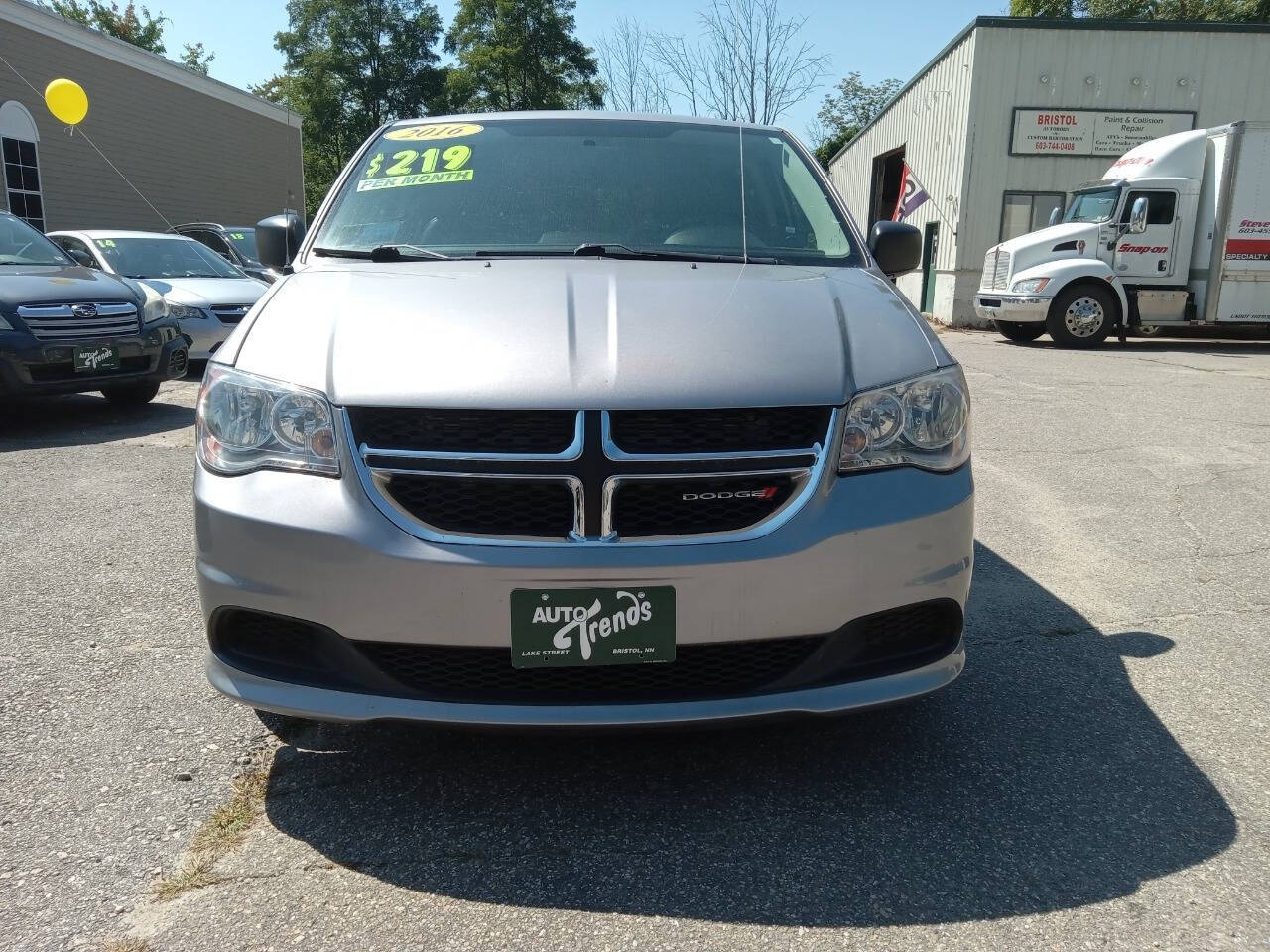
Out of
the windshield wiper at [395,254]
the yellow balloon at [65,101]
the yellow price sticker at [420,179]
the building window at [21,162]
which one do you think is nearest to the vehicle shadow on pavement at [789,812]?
the windshield wiper at [395,254]

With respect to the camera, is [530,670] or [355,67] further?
[355,67]

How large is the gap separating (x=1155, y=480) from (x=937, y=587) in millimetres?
4242

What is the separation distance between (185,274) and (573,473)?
32.7 ft

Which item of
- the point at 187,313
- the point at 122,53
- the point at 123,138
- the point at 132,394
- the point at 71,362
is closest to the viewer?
the point at 71,362

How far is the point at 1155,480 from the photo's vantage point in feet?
19.0

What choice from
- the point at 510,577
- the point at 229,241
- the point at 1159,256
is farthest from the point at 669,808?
the point at 1159,256

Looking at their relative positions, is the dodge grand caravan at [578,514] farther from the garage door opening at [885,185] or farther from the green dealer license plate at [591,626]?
the garage door opening at [885,185]

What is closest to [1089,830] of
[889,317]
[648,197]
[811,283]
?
[889,317]

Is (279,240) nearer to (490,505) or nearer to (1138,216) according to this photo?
(490,505)

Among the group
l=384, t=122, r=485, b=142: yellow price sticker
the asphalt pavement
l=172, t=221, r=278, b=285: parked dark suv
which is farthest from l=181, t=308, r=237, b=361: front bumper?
l=384, t=122, r=485, b=142: yellow price sticker

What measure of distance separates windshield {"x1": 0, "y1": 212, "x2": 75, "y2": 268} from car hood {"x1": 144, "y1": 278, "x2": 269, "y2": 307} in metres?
1.82

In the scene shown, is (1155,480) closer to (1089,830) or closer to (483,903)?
(1089,830)

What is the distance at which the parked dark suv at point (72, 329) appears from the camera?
6816mm

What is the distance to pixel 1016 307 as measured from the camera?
48.7 ft
